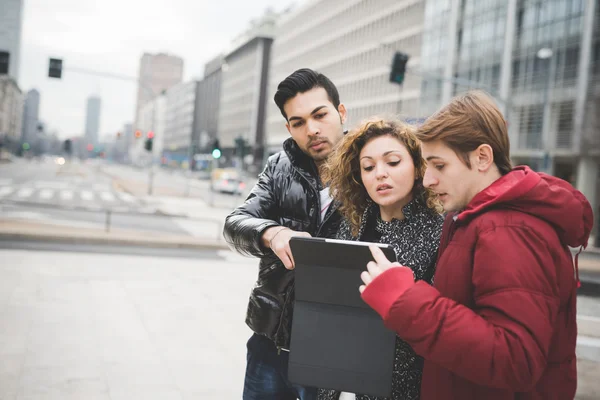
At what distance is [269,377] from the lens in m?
2.44

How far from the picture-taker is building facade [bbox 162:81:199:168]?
152125mm

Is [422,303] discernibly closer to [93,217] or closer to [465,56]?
[93,217]

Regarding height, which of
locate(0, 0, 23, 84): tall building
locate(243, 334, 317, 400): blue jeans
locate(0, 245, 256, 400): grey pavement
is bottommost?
locate(0, 245, 256, 400): grey pavement

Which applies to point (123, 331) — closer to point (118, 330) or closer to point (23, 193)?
point (118, 330)

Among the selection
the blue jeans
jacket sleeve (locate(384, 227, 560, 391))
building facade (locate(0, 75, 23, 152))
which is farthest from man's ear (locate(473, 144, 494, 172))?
building facade (locate(0, 75, 23, 152))

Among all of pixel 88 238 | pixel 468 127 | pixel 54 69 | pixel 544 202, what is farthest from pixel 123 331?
pixel 54 69

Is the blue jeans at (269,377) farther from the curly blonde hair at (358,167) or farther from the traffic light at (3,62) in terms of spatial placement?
the traffic light at (3,62)

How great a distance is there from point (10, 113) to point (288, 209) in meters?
125

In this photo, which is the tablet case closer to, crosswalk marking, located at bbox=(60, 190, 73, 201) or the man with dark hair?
the man with dark hair

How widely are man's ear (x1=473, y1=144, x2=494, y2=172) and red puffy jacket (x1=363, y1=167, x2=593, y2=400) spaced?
0.21 feet

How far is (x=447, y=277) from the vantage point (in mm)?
1631

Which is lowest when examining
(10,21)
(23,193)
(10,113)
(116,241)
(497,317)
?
(116,241)

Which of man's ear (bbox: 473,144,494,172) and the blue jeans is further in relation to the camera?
the blue jeans

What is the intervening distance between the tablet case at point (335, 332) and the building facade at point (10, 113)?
104m
